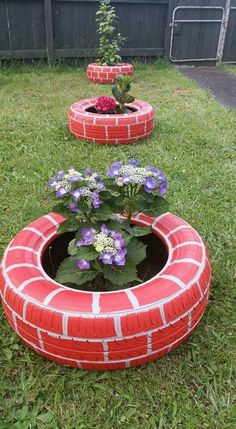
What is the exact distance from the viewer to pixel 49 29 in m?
6.73

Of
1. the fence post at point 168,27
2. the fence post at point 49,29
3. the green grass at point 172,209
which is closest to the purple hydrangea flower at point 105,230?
the green grass at point 172,209

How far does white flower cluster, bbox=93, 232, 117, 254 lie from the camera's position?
1422 millimetres

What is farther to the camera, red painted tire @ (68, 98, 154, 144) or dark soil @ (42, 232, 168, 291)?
red painted tire @ (68, 98, 154, 144)

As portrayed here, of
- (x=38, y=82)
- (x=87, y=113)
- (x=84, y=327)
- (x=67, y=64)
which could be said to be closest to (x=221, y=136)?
(x=87, y=113)

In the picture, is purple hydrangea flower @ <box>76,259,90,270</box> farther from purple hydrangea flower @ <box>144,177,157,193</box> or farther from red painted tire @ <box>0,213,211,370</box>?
purple hydrangea flower @ <box>144,177,157,193</box>

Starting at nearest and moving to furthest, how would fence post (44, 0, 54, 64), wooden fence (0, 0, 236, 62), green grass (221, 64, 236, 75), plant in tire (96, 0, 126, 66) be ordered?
plant in tire (96, 0, 126, 66) → fence post (44, 0, 54, 64) → wooden fence (0, 0, 236, 62) → green grass (221, 64, 236, 75)

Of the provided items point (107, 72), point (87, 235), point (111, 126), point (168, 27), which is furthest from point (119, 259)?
point (168, 27)

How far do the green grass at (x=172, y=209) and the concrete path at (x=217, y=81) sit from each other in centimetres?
30

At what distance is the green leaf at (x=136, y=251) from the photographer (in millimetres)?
1613

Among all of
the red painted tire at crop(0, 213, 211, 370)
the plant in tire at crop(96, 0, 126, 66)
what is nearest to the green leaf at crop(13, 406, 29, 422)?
the red painted tire at crop(0, 213, 211, 370)

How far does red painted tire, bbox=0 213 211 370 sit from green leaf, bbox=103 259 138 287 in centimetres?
6

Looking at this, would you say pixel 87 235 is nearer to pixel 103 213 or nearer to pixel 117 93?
pixel 103 213

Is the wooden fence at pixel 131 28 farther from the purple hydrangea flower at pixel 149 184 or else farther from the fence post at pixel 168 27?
the purple hydrangea flower at pixel 149 184

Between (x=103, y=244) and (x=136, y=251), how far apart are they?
0.82 ft
